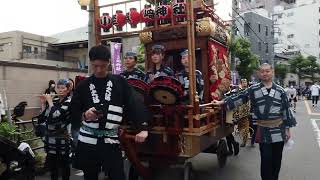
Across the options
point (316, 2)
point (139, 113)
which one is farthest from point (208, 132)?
point (316, 2)

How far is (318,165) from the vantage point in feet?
26.2

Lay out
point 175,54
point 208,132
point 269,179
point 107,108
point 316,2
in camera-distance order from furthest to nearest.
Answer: point 316,2 < point 175,54 < point 208,132 < point 269,179 < point 107,108

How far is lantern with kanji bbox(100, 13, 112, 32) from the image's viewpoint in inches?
233

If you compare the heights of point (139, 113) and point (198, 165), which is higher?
point (139, 113)

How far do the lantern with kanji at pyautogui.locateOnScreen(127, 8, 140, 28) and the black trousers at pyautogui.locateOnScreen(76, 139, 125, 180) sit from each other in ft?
8.60

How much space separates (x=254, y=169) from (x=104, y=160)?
4.67m

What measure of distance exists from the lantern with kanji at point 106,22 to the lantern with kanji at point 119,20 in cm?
6

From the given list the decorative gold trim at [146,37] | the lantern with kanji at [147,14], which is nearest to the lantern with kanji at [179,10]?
the lantern with kanji at [147,14]

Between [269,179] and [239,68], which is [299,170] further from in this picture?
[239,68]

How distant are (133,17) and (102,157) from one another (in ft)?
9.11

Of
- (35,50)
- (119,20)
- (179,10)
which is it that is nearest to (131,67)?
(119,20)

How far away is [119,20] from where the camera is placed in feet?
19.5

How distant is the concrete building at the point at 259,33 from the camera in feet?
159

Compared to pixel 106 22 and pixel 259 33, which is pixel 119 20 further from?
pixel 259 33
